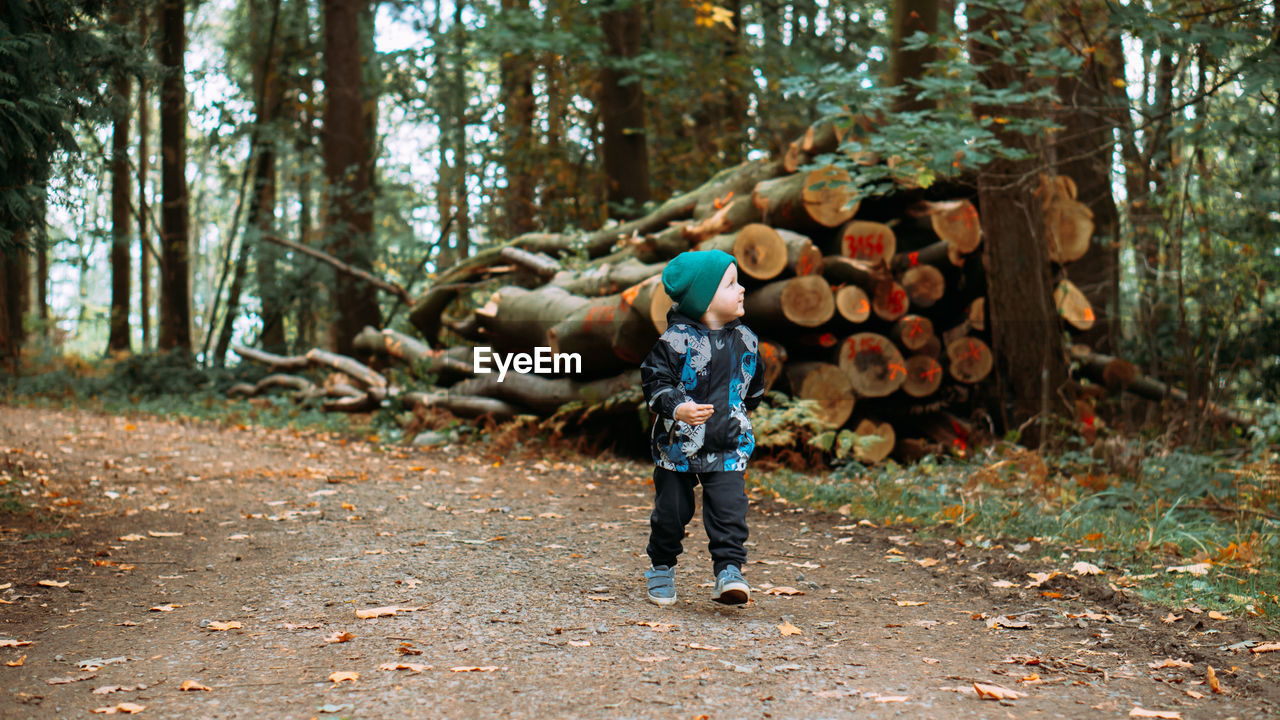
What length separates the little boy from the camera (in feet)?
13.3

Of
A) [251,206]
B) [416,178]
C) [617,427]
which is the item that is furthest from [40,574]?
[416,178]

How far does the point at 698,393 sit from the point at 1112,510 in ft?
11.6

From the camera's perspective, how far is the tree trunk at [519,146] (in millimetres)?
16219

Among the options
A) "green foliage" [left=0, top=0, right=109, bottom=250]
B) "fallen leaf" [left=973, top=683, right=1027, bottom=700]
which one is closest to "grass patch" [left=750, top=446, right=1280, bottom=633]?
"fallen leaf" [left=973, top=683, right=1027, bottom=700]

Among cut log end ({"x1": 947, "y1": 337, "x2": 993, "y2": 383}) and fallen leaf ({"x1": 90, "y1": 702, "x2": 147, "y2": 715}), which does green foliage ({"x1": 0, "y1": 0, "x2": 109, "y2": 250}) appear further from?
cut log end ({"x1": 947, "y1": 337, "x2": 993, "y2": 383})

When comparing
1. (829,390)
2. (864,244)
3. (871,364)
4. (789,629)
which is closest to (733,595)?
(789,629)

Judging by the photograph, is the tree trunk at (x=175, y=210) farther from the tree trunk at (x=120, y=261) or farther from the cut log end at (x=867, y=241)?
the cut log end at (x=867, y=241)

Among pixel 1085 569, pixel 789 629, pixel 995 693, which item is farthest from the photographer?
pixel 1085 569

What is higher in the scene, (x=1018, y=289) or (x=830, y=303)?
(x=1018, y=289)

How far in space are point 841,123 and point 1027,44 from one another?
1.46 meters

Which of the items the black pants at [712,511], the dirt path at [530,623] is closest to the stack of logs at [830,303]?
the dirt path at [530,623]

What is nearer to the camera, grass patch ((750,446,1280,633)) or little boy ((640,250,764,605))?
little boy ((640,250,764,605))

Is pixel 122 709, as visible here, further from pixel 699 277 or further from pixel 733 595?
pixel 699 277

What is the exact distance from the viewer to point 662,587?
4199mm
